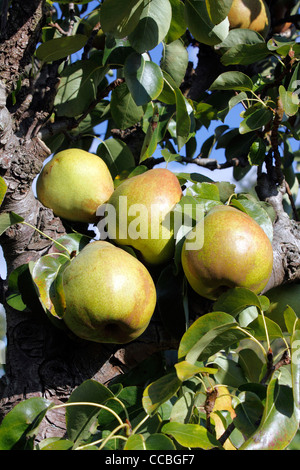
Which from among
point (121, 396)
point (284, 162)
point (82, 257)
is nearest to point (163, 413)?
point (121, 396)

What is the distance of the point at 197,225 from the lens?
1000 millimetres

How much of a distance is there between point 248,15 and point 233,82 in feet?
1.40

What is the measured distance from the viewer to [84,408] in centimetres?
87

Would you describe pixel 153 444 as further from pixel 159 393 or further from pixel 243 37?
pixel 243 37

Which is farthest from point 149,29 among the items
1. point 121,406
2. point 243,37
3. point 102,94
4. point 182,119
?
point 121,406

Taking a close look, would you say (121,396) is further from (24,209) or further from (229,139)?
(229,139)

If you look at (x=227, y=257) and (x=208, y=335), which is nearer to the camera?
(x=208, y=335)

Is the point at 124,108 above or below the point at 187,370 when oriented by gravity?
above

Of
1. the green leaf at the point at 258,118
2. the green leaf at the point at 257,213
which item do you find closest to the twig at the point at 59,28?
the green leaf at the point at 258,118

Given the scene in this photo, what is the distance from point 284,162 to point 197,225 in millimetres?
920

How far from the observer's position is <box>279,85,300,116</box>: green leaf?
4.07 ft

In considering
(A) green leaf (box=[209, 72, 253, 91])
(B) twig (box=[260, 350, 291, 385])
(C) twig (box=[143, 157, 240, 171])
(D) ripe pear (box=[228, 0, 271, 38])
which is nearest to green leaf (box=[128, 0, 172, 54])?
(A) green leaf (box=[209, 72, 253, 91])

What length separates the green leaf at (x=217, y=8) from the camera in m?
0.96
